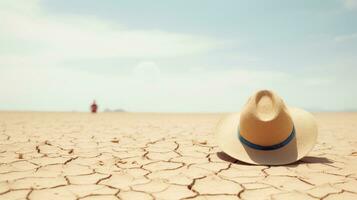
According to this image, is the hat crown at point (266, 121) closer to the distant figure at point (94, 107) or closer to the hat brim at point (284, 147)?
the hat brim at point (284, 147)

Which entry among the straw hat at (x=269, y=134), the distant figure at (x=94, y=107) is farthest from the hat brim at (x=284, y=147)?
the distant figure at (x=94, y=107)

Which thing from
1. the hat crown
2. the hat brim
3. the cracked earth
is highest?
the hat crown

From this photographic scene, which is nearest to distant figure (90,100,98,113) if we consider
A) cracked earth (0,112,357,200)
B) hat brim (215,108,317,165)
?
cracked earth (0,112,357,200)

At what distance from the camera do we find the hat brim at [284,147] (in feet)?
7.86

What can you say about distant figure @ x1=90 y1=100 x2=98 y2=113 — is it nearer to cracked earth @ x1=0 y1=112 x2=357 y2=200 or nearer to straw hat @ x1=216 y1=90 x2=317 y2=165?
cracked earth @ x1=0 y1=112 x2=357 y2=200

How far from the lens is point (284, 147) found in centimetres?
242

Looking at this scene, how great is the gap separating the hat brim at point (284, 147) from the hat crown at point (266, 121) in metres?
0.09

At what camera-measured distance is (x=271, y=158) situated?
2412 mm

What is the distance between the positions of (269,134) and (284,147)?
176mm

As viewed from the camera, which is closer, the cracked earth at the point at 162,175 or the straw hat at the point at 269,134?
the cracked earth at the point at 162,175

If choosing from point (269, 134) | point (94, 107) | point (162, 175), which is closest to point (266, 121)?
point (269, 134)

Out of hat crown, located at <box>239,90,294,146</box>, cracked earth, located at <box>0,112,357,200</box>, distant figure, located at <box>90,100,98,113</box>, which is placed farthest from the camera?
distant figure, located at <box>90,100,98,113</box>

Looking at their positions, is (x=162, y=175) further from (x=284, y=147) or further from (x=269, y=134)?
(x=284, y=147)

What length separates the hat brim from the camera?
94.3 inches
